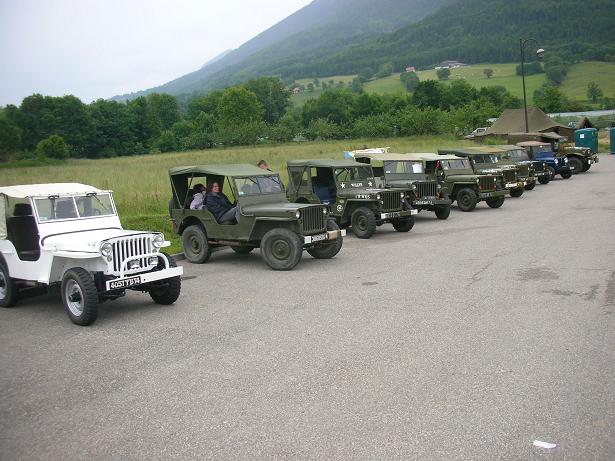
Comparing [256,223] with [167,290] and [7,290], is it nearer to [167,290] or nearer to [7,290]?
[167,290]

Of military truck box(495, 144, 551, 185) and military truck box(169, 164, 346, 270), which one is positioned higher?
military truck box(169, 164, 346, 270)

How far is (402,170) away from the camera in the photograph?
1791cm

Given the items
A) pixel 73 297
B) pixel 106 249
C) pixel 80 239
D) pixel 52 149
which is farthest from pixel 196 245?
pixel 52 149

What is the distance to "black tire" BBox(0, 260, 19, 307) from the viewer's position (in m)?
8.74

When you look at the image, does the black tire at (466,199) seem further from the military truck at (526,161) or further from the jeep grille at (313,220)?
the jeep grille at (313,220)

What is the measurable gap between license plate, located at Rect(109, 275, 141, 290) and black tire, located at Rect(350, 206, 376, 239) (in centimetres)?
758

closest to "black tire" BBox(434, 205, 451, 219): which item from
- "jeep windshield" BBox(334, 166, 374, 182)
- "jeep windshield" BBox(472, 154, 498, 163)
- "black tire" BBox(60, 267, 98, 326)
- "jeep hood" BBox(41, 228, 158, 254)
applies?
"jeep windshield" BBox(334, 166, 374, 182)

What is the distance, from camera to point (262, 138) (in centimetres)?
7056

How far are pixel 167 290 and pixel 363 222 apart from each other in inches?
→ 282

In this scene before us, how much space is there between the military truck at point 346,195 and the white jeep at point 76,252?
6.14 metres

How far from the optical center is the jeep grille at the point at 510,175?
21766 millimetres

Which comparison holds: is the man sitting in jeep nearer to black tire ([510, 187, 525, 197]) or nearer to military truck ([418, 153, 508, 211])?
military truck ([418, 153, 508, 211])

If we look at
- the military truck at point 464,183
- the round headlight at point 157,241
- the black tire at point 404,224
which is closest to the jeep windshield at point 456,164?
the military truck at point 464,183

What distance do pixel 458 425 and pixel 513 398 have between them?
706 mm
